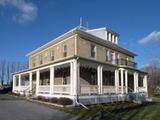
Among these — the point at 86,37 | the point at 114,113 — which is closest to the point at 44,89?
the point at 86,37

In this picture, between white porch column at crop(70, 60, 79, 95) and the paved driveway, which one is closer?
the paved driveway

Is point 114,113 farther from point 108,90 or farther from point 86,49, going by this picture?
point 86,49

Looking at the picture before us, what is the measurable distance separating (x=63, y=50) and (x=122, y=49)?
10.2 metres

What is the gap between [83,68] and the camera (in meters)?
26.8

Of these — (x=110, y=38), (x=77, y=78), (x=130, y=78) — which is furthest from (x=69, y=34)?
(x=130, y=78)

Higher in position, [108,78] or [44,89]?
[108,78]

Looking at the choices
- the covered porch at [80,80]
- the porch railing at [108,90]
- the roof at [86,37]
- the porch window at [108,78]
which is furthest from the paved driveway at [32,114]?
the porch window at [108,78]

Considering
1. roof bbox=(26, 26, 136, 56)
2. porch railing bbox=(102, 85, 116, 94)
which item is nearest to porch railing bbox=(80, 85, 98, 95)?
porch railing bbox=(102, 85, 116, 94)

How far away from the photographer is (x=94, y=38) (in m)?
28.3

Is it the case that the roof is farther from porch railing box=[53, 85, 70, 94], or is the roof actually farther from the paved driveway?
the paved driveway

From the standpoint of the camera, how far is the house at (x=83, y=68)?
73.7ft

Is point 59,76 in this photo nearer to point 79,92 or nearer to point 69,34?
point 69,34

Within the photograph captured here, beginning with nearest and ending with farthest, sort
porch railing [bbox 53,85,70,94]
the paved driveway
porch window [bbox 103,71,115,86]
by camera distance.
Answer: 1. the paved driveway
2. porch railing [bbox 53,85,70,94]
3. porch window [bbox 103,71,115,86]

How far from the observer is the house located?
22.5 meters
